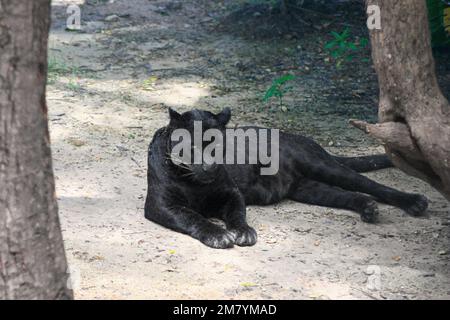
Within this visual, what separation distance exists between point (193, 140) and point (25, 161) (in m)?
2.51

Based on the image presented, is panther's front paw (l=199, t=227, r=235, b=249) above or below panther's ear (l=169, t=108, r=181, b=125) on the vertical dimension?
below

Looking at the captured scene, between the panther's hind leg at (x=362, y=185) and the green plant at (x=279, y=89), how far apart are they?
195 centimetres

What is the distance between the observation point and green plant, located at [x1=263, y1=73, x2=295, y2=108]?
344 inches

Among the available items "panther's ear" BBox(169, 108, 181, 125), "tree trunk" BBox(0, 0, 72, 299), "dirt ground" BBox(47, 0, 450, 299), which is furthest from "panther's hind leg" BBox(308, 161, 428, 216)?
"tree trunk" BBox(0, 0, 72, 299)

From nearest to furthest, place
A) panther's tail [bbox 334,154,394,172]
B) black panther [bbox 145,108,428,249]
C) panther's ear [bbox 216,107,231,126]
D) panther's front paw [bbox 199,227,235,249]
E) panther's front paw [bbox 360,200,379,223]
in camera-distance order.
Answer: panther's front paw [bbox 199,227,235,249] → black panther [bbox 145,108,428,249] → panther's ear [bbox 216,107,231,126] → panther's front paw [bbox 360,200,379,223] → panther's tail [bbox 334,154,394,172]

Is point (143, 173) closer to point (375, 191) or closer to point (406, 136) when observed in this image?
point (375, 191)

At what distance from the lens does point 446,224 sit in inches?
241

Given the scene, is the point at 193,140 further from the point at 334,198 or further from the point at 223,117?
the point at 334,198

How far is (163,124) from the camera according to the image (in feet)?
27.7

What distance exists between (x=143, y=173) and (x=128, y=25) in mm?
5589

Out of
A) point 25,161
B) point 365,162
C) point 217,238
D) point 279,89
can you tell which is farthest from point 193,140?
point 279,89

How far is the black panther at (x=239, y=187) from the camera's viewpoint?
5878 millimetres

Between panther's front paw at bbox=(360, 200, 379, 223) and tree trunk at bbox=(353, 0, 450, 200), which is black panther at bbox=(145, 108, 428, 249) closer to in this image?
panther's front paw at bbox=(360, 200, 379, 223)

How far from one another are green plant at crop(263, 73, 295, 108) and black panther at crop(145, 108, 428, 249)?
169 centimetres
